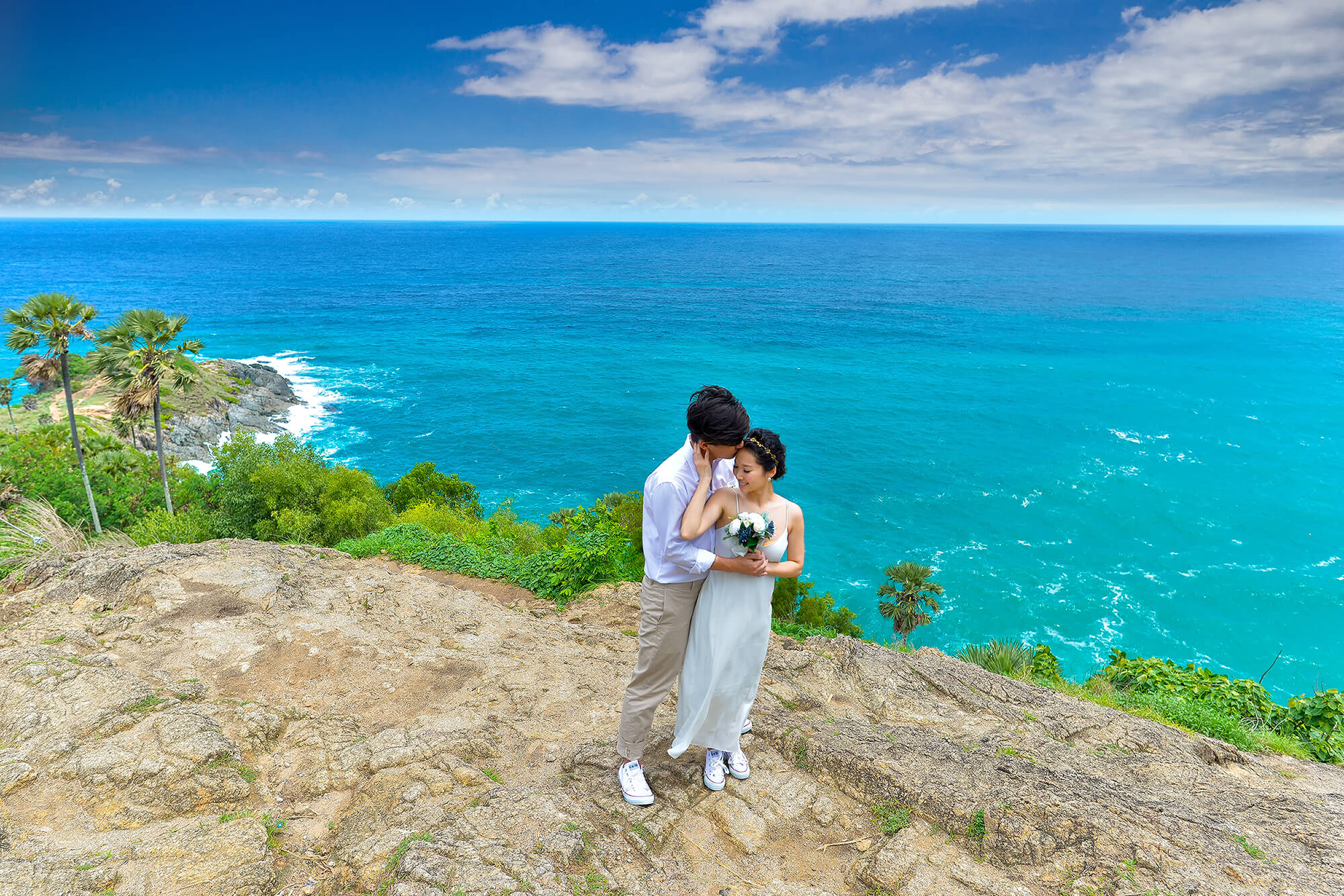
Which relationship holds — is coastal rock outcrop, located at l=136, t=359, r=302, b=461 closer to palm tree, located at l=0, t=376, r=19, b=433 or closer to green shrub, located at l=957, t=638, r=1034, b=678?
palm tree, located at l=0, t=376, r=19, b=433

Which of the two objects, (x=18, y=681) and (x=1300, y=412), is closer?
(x=18, y=681)

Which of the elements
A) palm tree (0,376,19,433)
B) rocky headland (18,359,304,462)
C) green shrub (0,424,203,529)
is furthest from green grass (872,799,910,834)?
palm tree (0,376,19,433)

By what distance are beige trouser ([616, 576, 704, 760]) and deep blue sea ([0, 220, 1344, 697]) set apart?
30.0 m

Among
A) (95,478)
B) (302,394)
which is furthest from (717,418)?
(302,394)

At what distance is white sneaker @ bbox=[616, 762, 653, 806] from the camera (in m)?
5.15

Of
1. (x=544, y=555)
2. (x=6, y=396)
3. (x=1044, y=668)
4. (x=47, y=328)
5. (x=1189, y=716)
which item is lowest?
(x=1044, y=668)

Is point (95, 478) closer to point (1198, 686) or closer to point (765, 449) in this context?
point (765, 449)

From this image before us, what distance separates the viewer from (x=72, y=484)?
2991 centimetres

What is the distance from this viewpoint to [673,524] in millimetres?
4742

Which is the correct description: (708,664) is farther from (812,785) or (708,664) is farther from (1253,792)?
(1253,792)

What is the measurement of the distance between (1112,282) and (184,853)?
7205 inches

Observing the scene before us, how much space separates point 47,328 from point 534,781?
80.4 feet

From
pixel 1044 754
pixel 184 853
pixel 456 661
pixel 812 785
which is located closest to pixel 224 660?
pixel 456 661

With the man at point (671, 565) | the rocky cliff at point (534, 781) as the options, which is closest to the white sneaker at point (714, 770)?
the rocky cliff at point (534, 781)
